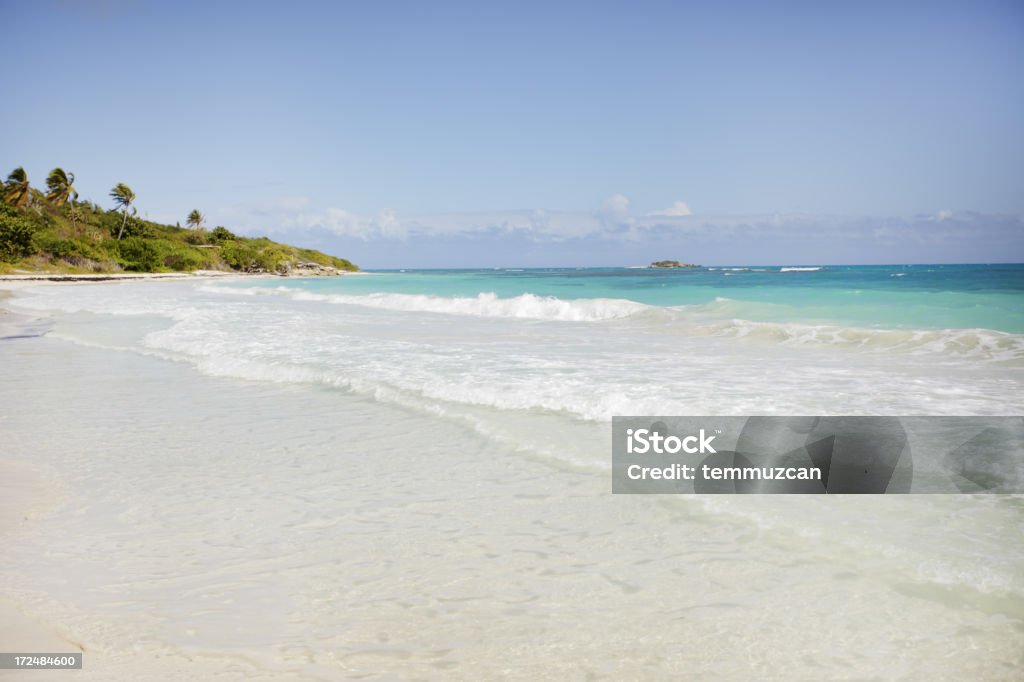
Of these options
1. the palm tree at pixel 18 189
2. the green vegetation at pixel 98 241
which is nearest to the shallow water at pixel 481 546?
the green vegetation at pixel 98 241

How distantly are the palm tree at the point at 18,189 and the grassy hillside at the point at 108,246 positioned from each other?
0.87 meters

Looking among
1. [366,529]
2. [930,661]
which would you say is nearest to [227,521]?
[366,529]

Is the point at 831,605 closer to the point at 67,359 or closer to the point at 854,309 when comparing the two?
the point at 67,359

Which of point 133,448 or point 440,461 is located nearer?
point 440,461

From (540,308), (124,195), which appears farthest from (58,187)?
(540,308)

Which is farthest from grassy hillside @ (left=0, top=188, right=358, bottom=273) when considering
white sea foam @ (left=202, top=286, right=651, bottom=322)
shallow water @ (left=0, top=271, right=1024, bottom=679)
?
shallow water @ (left=0, top=271, right=1024, bottom=679)

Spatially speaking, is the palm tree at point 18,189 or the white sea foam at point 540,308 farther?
the palm tree at point 18,189

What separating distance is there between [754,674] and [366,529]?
7.98 feet

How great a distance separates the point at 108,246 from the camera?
2916 inches

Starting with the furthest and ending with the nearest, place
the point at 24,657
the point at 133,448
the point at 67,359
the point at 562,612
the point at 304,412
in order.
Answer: the point at 67,359, the point at 304,412, the point at 133,448, the point at 562,612, the point at 24,657

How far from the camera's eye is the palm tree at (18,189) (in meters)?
73.5

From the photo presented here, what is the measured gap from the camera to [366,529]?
13.6 feet

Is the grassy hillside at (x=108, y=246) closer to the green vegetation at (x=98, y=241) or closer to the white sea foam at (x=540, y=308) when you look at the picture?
the green vegetation at (x=98, y=241)

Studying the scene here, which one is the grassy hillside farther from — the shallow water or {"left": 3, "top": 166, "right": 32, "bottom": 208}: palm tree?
the shallow water
